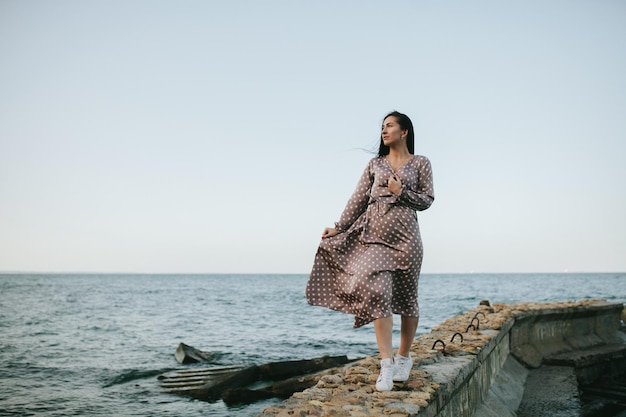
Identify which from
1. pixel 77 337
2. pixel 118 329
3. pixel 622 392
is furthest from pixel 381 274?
pixel 118 329

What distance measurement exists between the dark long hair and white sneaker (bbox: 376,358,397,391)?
148cm

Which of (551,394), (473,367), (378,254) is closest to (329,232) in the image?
(378,254)

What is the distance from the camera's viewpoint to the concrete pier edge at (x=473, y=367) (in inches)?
116

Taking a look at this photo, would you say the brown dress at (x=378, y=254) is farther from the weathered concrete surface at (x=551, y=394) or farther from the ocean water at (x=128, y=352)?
the ocean water at (x=128, y=352)

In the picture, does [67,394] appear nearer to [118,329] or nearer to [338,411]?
[338,411]

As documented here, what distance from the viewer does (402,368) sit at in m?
3.47

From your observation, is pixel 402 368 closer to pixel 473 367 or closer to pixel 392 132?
pixel 473 367

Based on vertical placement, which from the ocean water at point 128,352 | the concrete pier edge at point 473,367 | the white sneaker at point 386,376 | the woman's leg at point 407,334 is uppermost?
the woman's leg at point 407,334

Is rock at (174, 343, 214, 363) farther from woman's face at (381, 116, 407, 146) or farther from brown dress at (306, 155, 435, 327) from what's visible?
woman's face at (381, 116, 407, 146)

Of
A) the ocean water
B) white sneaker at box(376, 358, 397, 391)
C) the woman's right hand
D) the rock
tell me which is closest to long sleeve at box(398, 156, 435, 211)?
the woman's right hand

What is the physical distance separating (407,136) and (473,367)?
213 centimetres

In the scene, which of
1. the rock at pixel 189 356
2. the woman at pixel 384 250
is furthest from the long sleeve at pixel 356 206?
the rock at pixel 189 356

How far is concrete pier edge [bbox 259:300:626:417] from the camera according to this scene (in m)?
2.94

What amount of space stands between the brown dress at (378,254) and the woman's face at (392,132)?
0.15m
